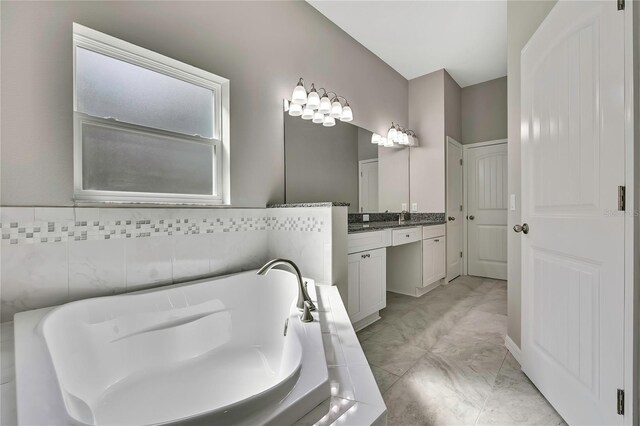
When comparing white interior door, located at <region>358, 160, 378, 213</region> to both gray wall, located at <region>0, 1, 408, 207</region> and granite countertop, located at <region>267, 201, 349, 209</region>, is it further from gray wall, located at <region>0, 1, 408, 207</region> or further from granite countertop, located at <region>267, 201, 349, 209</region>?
granite countertop, located at <region>267, 201, 349, 209</region>

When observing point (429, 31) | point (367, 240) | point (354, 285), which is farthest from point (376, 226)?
point (429, 31)

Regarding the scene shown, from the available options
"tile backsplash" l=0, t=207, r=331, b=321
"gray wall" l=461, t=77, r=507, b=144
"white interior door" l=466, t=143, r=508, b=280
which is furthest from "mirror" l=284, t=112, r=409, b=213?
"gray wall" l=461, t=77, r=507, b=144

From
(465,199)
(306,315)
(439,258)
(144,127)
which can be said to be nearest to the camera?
(306,315)

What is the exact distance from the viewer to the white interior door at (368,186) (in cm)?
309

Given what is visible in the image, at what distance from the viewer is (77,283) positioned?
1.38 meters

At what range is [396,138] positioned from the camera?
3484 mm

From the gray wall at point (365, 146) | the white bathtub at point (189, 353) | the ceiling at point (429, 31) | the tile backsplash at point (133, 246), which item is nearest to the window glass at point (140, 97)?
the tile backsplash at point (133, 246)

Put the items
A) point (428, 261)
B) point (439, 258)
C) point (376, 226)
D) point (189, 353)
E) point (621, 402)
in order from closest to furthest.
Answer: point (621, 402), point (189, 353), point (376, 226), point (428, 261), point (439, 258)

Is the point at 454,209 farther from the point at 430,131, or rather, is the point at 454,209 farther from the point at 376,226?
the point at 376,226

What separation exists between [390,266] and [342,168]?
1.40 metres

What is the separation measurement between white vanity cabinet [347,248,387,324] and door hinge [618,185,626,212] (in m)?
1.45

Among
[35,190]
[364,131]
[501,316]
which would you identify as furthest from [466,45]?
[35,190]

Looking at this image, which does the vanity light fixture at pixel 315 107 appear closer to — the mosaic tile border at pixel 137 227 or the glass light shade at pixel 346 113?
the glass light shade at pixel 346 113

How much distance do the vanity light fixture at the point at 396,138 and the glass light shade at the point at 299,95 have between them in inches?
49.3
